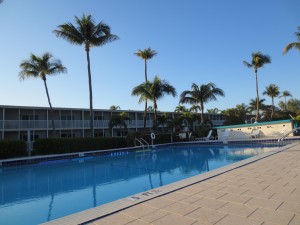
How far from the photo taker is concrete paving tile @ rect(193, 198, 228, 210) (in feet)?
11.7

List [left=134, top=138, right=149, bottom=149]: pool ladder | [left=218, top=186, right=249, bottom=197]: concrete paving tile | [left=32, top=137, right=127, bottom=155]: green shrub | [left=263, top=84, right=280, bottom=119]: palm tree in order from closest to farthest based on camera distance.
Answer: [left=218, top=186, right=249, bottom=197]: concrete paving tile < [left=32, top=137, right=127, bottom=155]: green shrub < [left=134, top=138, right=149, bottom=149]: pool ladder < [left=263, top=84, right=280, bottom=119]: palm tree

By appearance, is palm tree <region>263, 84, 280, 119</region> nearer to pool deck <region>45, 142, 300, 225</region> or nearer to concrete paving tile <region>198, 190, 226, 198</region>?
pool deck <region>45, 142, 300, 225</region>

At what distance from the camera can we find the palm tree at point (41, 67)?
798 inches

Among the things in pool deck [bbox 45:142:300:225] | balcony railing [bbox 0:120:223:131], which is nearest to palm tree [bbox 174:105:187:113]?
balcony railing [bbox 0:120:223:131]

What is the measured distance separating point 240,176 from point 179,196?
220 cm

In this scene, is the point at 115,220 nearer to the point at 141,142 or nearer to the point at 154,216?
the point at 154,216

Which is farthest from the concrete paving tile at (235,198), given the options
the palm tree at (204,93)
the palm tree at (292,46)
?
the palm tree at (204,93)

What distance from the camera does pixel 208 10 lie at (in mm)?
13109

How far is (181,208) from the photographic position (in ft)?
11.7

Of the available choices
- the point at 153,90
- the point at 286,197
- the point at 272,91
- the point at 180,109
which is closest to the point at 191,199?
the point at 286,197

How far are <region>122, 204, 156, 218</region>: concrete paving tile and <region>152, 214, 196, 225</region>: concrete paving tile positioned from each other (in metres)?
0.34

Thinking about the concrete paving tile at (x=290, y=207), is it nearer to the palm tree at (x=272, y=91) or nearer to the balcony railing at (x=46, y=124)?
the balcony railing at (x=46, y=124)

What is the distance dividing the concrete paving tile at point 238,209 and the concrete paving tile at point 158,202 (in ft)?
2.86

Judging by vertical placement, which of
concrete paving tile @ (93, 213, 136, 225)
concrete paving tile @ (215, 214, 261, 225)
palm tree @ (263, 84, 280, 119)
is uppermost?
palm tree @ (263, 84, 280, 119)
